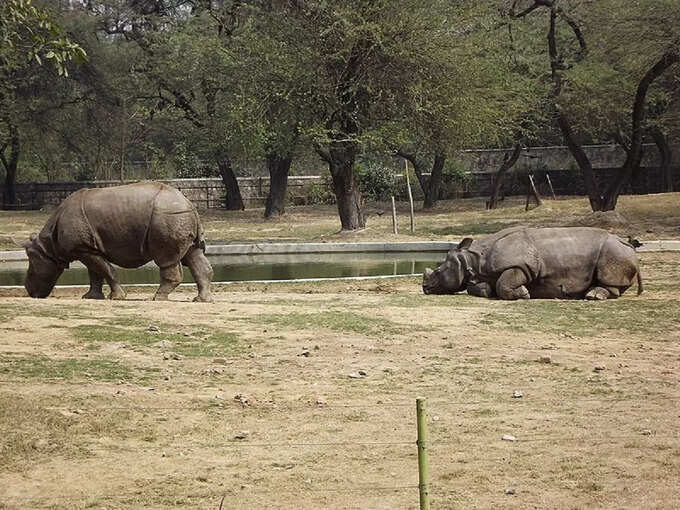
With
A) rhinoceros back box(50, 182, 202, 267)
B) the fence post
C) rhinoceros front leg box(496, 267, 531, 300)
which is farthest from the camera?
rhinoceros front leg box(496, 267, 531, 300)

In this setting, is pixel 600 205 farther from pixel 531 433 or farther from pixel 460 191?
pixel 531 433

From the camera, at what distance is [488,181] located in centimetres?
4488

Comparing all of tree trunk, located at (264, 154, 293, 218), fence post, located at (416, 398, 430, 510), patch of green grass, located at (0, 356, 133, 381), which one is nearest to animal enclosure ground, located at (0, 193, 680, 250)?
tree trunk, located at (264, 154, 293, 218)

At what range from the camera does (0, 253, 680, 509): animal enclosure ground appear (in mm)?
6242

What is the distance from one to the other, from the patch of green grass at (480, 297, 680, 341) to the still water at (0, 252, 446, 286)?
6.62 meters

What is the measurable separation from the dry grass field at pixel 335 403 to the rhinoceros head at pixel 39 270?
224 cm

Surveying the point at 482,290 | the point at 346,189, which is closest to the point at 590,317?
the point at 482,290

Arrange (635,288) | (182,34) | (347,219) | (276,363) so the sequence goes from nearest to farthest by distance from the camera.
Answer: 1. (276,363)
2. (635,288)
3. (347,219)
4. (182,34)

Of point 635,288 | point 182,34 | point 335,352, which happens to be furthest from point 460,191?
point 335,352

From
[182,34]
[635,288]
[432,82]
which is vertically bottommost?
[635,288]

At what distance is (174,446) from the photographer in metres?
7.04

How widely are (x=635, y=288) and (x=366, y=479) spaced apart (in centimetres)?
1011

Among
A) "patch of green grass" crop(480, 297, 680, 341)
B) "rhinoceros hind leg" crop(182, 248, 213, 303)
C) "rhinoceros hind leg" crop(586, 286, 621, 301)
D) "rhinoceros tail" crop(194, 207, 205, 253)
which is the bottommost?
"patch of green grass" crop(480, 297, 680, 341)

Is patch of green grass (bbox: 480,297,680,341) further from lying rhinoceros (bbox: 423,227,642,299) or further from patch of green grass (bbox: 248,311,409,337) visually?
patch of green grass (bbox: 248,311,409,337)
